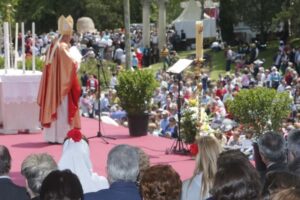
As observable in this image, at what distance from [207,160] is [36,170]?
1264mm

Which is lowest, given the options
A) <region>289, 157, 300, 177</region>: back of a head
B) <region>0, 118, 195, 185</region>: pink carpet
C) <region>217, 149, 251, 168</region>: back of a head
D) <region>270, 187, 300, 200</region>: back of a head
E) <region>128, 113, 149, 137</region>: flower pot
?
<region>0, 118, 195, 185</region>: pink carpet

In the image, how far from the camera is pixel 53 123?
11.7m

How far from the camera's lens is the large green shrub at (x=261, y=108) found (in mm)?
11562

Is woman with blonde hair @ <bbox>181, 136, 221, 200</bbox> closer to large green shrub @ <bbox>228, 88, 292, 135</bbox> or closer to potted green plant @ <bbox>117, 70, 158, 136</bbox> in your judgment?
large green shrub @ <bbox>228, 88, 292, 135</bbox>

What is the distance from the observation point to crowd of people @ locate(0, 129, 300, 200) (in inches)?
165

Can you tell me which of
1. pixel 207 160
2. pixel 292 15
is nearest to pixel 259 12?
pixel 292 15

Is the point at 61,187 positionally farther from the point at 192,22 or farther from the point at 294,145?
the point at 192,22

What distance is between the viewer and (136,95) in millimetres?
12859

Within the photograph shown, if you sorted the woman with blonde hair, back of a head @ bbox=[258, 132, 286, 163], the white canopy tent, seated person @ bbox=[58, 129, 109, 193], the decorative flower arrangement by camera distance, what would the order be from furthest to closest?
the white canopy tent → the decorative flower arrangement → seated person @ bbox=[58, 129, 109, 193] → back of a head @ bbox=[258, 132, 286, 163] → the woman with blonde hair

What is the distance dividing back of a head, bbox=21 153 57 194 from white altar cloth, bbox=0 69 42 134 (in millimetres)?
7446

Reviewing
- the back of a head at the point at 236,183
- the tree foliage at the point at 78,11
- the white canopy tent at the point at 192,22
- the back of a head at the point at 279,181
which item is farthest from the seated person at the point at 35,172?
the tree foliage at the point at 78,11

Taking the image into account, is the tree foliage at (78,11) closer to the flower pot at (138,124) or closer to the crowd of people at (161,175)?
the flower pot at (138,124)

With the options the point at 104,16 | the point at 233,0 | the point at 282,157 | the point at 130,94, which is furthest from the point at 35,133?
the point at 104,16

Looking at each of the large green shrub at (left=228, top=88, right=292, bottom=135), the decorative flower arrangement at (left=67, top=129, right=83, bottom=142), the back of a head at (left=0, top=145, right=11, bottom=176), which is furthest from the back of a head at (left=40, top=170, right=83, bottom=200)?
the large green shrub at (left=228, top=88, right=292, bottom=135)
